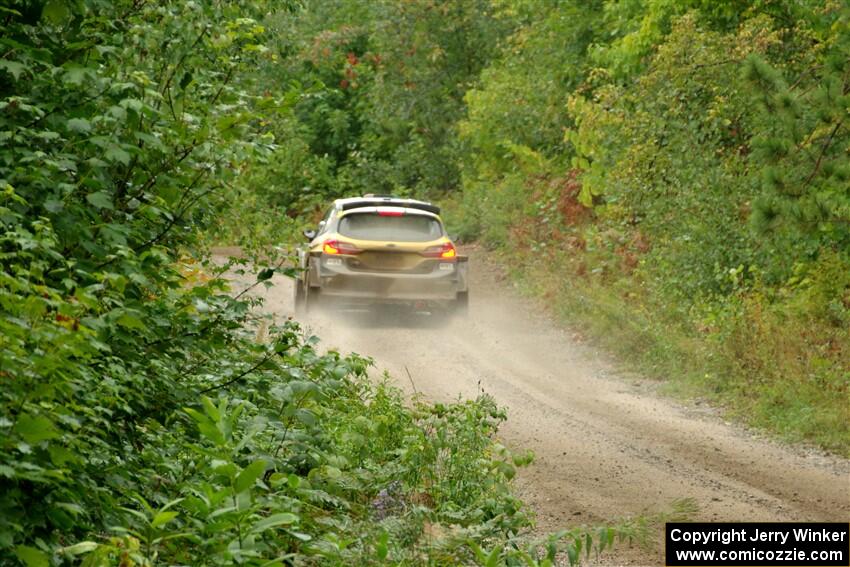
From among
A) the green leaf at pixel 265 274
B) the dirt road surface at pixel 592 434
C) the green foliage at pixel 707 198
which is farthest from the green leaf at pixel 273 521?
the green foliage at pixel 707 198

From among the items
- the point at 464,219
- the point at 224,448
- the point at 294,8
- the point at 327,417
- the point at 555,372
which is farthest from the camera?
the point at 464,219

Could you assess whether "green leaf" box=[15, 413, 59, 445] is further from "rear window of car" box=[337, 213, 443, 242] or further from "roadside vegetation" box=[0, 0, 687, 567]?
"rear window of car" box=[337, 213, 443, 242]

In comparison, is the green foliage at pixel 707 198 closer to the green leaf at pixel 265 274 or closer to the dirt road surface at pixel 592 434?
the dirt road surface at pixel 592 434

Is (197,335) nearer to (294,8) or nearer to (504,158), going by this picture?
(294,8)

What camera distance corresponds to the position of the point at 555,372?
15.9 meters

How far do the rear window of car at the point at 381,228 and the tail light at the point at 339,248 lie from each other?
0.47ft

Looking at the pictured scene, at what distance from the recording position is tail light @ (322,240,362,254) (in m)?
17.8

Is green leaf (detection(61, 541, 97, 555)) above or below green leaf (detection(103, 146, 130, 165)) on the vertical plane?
below

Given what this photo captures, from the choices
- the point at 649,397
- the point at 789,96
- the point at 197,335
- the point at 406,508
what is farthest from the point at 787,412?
the point at 197,335

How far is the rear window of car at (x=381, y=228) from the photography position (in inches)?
704

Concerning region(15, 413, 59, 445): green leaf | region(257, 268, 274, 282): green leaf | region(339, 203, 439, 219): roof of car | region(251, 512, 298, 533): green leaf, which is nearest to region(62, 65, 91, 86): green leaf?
region(257, 268, 274, 282): green leaf

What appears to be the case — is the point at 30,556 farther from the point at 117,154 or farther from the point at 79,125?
the point at 79,125

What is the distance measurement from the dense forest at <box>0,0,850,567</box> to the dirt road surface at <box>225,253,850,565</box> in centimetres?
53

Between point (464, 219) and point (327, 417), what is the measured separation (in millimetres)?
21391
